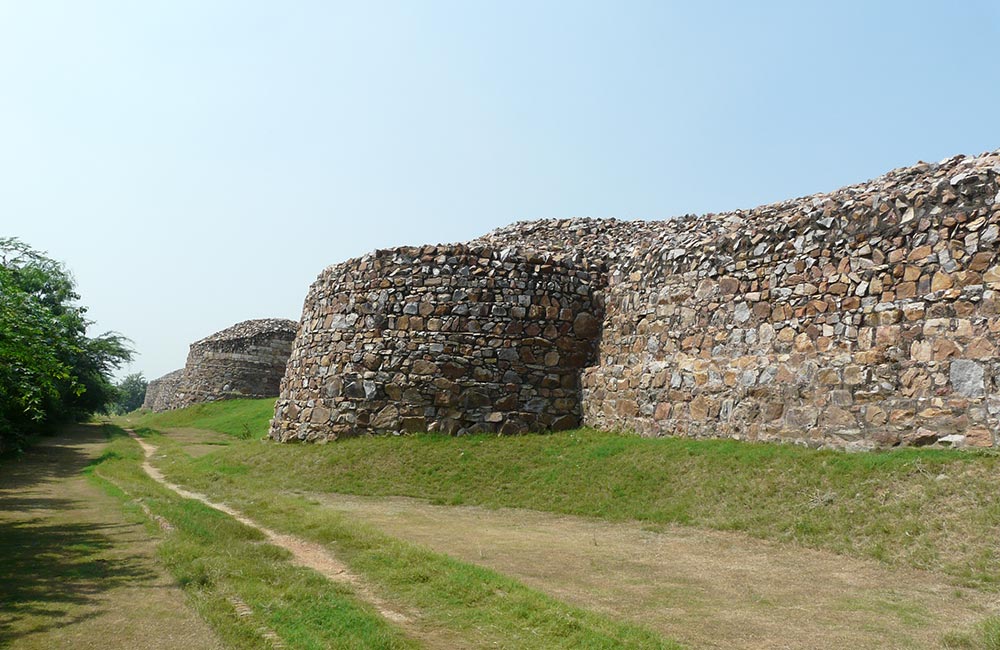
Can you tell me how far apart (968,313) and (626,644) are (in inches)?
284

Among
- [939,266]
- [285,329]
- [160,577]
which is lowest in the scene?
[160,577]

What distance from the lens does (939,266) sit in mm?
9727

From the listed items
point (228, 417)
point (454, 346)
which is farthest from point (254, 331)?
point (454, 346)

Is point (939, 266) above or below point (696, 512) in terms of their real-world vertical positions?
above

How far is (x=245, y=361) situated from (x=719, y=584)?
3376cm

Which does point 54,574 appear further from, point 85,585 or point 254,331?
point 254,331

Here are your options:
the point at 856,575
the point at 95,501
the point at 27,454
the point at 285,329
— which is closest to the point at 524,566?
the point at 856,575

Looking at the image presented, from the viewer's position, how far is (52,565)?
6680mm

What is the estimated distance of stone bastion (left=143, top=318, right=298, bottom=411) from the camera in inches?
1446

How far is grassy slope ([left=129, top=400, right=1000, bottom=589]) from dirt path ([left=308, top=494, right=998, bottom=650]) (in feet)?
1.46

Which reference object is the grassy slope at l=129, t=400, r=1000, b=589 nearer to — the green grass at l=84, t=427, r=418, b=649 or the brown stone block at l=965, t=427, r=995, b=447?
the brown stone block at l=965, t=427, r=995, b=447

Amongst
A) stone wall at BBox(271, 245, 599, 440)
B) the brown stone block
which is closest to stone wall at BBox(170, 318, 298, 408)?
stone wall at BBox(271, 245, 599, 440)

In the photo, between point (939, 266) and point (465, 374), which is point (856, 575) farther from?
point (465, 374)

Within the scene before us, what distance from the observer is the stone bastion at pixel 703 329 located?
9.50 meters
